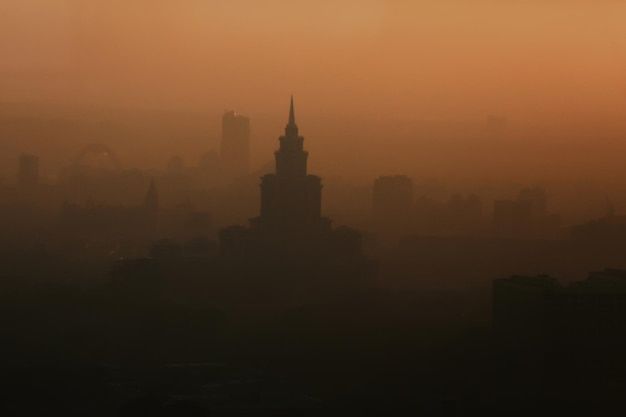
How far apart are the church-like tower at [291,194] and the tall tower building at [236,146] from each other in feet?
2.18

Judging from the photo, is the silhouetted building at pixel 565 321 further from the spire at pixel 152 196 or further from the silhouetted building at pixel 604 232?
the spire at pixel 152 196

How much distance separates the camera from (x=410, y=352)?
86.6ft

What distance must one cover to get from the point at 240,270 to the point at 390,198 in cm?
395

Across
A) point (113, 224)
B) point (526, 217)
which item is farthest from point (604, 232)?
point (113, 224)

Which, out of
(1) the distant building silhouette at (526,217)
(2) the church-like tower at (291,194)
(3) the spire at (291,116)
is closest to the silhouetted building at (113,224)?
(2) the church-like tower at (291,194)

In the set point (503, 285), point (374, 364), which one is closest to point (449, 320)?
point (503, 285)

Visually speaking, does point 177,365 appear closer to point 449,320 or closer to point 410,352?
point 410,352

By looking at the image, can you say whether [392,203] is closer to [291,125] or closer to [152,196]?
[291,125]

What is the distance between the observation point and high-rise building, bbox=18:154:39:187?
3694cm

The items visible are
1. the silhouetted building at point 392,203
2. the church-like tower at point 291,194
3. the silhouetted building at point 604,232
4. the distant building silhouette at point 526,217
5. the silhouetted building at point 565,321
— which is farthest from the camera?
the church-like tower at point 291,194

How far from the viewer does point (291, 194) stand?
38.5 metres

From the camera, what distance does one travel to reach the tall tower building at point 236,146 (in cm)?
3722

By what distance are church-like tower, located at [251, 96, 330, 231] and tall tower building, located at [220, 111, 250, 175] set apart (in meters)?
0.66

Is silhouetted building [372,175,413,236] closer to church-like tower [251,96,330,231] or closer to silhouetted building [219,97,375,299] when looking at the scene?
silhouetted building [219,97,375,299]
